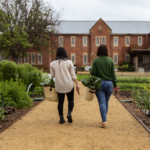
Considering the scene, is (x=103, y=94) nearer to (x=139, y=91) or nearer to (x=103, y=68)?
(x=103, y=68)

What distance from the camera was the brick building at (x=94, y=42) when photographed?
38562mm

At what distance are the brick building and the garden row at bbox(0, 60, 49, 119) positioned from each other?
91.4 feet

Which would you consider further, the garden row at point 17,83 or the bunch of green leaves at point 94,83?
the garden row at point 17,83

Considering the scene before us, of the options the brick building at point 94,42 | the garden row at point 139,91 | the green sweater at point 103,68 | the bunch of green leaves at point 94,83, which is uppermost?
the brick building at point 94,42

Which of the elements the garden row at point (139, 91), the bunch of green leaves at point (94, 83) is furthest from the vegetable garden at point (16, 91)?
the garden row at point (139, 91)

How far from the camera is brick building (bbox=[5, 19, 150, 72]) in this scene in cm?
3856

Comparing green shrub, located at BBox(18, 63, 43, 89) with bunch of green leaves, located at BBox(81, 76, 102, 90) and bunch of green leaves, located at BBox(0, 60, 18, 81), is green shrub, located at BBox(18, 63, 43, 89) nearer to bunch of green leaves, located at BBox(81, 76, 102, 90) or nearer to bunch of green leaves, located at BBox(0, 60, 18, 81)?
bunch of green leaves, located at BBox(0, 60, 18, 81)

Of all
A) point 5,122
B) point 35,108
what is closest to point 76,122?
point 5,122

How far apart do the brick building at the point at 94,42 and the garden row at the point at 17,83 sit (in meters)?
27.8

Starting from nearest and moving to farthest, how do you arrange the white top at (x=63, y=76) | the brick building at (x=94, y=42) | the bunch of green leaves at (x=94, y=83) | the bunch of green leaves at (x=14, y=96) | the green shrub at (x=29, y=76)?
1. the bunch of green leaves at (x=94, y=83)
2. the white top at (x=63, y=76)
3. the bunch of green leaves at (x=14, y=96)
4. the green shrub at (x=29, y=76)
5. the brick building at (x=94, y=42)

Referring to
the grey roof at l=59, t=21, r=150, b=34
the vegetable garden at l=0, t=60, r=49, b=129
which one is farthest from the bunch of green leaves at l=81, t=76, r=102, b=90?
the grey roof at l=59, t=21, r=150, b=34

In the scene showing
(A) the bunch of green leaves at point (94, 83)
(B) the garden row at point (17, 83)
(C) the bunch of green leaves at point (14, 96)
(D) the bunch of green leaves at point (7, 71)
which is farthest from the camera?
(D) the bunch of green leaves at point (7, 71)

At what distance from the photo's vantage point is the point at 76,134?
455 centimetres

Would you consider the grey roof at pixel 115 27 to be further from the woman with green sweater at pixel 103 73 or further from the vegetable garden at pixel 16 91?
the woman with green sweater at pixel 103 73
